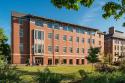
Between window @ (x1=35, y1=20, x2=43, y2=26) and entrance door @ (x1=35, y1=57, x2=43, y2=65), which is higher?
window @ (x1=35, y1=20, x2=43, y2=26)

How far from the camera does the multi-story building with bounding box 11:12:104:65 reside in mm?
58938

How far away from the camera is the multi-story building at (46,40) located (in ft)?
193

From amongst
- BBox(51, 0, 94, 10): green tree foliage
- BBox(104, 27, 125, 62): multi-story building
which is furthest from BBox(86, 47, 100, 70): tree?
BBox(104, 27, 125, 62): multi-story building

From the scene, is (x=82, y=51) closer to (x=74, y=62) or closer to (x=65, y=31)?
(x=74, y=62)

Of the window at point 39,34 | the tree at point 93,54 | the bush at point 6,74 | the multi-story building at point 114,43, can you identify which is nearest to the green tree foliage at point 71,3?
the bush at point 6,74

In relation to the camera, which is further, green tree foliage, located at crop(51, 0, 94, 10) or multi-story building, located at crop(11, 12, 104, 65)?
multi-story building, located at crop(11, 12, 104, 65)

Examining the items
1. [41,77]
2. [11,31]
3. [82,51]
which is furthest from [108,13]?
[82,51]

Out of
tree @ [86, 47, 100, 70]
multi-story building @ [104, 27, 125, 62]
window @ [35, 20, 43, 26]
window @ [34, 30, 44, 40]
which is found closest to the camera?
tree @ [86, 47, 100, 70]

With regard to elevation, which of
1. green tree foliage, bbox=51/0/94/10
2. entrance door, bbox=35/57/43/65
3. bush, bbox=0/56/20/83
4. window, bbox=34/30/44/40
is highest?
window, bbox=34/30/44/40

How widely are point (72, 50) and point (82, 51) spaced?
5164mm

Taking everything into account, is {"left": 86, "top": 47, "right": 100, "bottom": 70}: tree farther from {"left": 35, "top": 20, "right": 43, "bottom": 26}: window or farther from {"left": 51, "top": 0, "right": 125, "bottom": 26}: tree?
{"left": 51, "top": 0, "right": 125, "bottom": 26}: tree

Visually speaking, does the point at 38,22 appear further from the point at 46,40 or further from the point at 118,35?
the point at 118,35

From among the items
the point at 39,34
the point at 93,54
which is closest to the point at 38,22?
the point at 39,34

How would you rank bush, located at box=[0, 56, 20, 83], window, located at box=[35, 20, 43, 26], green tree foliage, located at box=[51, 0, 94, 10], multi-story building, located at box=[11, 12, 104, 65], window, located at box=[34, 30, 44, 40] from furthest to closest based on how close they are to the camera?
window, located at box=[35, 20, 43, 26], window, located at box=[34, 30, 44, 40], multi-story building, located at box=[11, 12, 104, 65], bush, located at box=[0, 56, 20, 83], green tree foliage, located at box=[51, 0, 94, 10]
